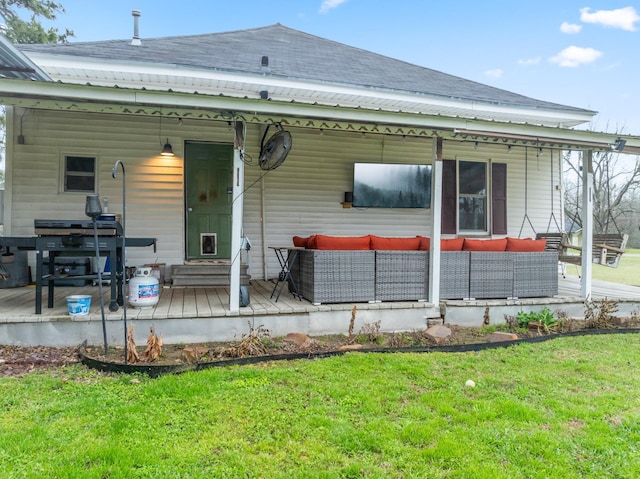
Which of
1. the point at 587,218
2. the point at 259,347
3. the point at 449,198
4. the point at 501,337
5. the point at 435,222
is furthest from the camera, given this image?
the point at 449,198

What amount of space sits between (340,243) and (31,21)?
1501 cm

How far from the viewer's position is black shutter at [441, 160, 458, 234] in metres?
7.14

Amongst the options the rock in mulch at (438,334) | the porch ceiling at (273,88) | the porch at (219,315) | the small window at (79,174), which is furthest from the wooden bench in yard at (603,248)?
the small window at (79,174)

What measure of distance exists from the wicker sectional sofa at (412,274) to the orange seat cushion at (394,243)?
5cm

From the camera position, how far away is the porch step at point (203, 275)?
5.64m

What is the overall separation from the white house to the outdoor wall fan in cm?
26

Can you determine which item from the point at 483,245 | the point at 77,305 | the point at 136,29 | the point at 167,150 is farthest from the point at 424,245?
the point at 136,29

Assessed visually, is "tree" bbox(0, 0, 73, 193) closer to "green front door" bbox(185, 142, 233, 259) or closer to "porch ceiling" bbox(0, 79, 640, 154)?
"green front door" bbox(185, 142, 233, 259)

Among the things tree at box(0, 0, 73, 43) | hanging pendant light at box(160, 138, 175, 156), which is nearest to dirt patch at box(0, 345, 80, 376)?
hanging pendant light at box(160, 138, 175, 156)

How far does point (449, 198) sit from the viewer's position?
7.19m

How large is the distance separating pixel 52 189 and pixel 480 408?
226 inches

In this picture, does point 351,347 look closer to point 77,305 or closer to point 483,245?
point 483,245

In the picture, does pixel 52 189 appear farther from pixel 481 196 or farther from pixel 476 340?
pixel 481 196

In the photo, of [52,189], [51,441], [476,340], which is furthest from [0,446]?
[52,189]
